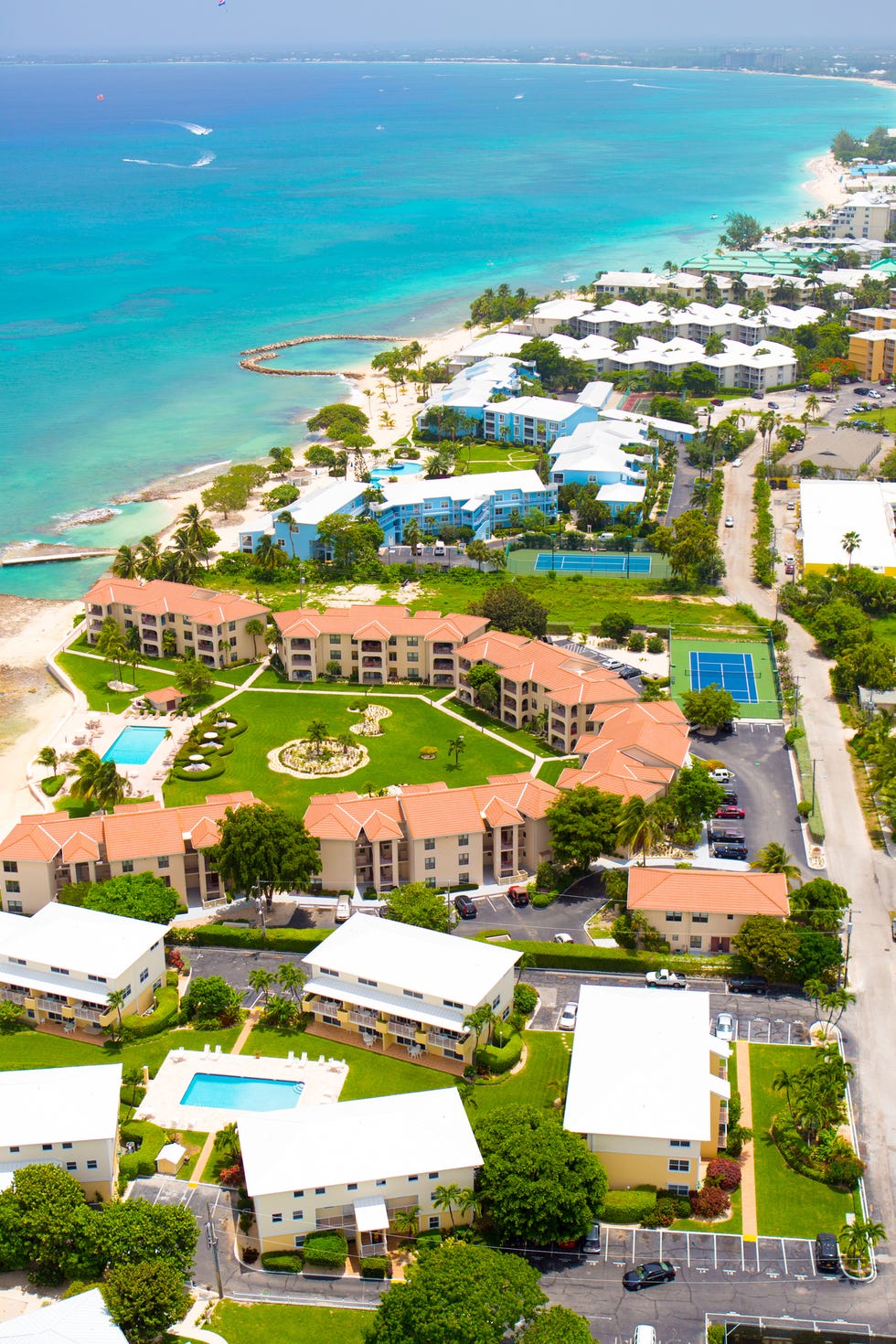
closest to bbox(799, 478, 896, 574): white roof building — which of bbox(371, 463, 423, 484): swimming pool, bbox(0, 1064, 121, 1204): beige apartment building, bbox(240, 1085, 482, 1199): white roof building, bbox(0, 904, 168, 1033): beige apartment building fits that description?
bbox(371, 463, 423, 484): swimming pool

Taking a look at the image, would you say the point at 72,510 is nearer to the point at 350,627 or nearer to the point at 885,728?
the point at 350,627

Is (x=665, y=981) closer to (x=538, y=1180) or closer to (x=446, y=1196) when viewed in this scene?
(x=538, y=1180)

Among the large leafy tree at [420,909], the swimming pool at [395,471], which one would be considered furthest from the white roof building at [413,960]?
the swimming pool at [395,471]

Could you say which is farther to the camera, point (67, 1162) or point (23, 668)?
point (23, 668)

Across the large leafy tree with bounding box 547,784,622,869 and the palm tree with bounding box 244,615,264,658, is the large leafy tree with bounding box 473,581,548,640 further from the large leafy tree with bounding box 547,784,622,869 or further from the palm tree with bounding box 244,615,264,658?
the large leafy tree with bounding box 547,784,622,869

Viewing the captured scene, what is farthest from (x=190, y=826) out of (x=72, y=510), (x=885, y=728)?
(x=72, y=510)

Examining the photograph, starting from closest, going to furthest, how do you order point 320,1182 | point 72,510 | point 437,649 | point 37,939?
point 320,1182 → point 37,939 → point 437,649 → point 72,510
